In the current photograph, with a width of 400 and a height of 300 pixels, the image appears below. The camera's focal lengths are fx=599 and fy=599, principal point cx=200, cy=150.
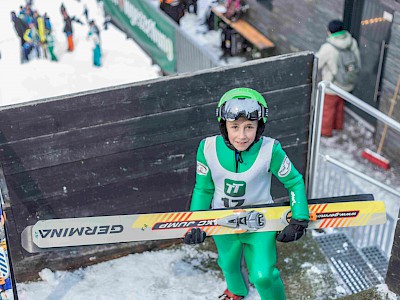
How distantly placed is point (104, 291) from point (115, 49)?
1072cm

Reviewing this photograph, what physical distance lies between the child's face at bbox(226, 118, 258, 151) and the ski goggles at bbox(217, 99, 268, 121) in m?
0.07

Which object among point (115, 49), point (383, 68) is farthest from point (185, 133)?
point (115, 49)

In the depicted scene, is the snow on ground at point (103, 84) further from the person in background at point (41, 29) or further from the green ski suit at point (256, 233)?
the green ski suit at point (256, 233)

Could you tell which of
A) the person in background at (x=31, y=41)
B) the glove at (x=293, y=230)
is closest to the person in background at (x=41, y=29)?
the person in background at (x=31, y=41)

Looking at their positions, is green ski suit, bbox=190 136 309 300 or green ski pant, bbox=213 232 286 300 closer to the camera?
green ski suit, bbox=190 136 309 300

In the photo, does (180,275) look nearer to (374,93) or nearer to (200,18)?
(374,93)

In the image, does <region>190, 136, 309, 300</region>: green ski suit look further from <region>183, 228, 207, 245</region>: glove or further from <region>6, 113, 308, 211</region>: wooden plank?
<region>6, 113, 308, 211</region>: wooden plank

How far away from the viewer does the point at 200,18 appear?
15.9 meters

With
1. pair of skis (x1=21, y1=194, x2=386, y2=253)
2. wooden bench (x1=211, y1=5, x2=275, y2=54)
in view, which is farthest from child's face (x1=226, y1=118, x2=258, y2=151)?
wooden bench (x1=211, y1=5, x2=275, y2=54)

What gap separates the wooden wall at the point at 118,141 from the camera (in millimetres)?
4801

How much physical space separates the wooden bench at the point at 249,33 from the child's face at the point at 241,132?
8424 millimetres

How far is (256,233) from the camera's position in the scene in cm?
451

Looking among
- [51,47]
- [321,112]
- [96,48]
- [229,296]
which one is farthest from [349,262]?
[51,47]

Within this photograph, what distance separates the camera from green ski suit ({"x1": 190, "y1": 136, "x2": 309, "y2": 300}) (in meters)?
4.36
